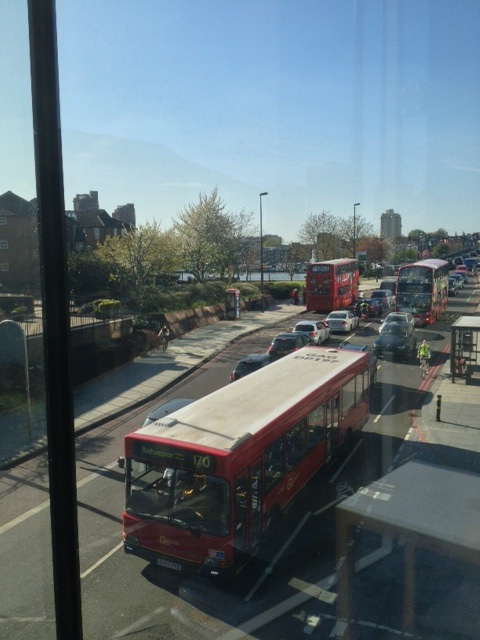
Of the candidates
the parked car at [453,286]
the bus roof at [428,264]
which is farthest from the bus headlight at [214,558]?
the parked car at [453,286]

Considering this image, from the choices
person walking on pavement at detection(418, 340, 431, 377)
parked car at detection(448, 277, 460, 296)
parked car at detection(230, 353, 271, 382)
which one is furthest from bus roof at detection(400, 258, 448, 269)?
parked car at detection(230, 353, 271, 382)

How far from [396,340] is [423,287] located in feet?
0.87

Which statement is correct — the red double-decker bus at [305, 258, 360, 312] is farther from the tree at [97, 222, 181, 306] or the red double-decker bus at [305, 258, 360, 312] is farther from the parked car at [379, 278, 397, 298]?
the tree at [97, 222, 181, 306]

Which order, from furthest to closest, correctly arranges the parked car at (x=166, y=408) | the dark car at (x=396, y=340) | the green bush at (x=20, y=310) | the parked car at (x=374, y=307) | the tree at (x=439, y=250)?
the parked car at (x=374, y=307) → the dark car at (x=396, y=340) → the parked car at (x=166, y=408) → the tree at (x=439, y=250) → the green bush at (x=20, y=310)

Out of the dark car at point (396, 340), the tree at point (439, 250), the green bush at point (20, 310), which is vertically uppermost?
the tree at point (439, 250)

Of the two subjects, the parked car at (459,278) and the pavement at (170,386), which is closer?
the pavement at (170,386)

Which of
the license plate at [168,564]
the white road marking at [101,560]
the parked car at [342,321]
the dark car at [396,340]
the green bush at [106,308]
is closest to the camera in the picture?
the white road marking at [101,560]

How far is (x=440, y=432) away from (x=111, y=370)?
49.9 inches

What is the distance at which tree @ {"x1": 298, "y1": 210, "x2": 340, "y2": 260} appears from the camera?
2.23 meters

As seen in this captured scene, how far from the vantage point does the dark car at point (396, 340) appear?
7.80 feet

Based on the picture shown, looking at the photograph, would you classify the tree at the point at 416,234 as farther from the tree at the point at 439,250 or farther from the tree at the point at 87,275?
the tree at the point at 87,275

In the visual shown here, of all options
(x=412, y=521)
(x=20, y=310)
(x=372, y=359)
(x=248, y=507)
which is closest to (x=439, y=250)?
(x=372, y=359)

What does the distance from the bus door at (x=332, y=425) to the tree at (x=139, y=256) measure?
110 cm

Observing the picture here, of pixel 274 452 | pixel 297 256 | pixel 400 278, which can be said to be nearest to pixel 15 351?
pixel 274 452
